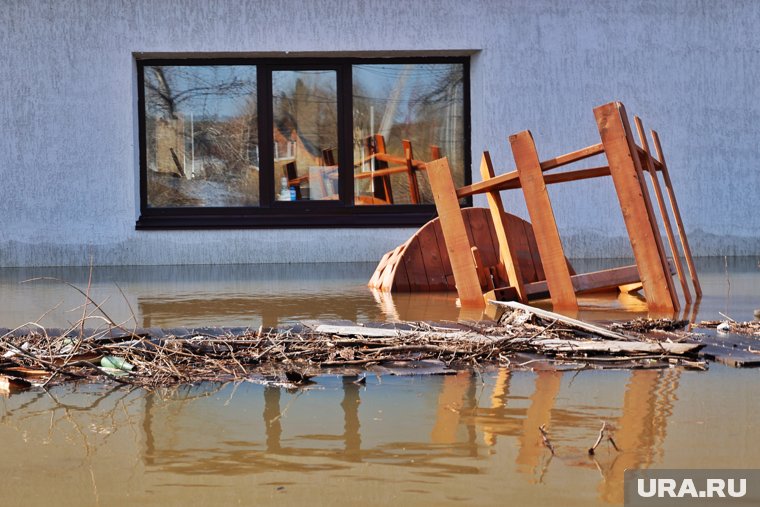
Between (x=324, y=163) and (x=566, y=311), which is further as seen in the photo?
(x=324, y=163)

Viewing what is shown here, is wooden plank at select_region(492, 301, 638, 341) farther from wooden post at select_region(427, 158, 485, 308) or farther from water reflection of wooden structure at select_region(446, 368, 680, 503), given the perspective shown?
wooden post at select_region(427, 158, 485, 308)

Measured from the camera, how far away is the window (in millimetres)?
13656

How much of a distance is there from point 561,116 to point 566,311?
6.43m

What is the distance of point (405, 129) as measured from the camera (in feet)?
45.9

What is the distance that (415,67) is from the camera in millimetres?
13828

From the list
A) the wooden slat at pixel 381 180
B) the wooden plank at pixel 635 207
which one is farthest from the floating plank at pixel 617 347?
the wooden slat at pixel 381 180

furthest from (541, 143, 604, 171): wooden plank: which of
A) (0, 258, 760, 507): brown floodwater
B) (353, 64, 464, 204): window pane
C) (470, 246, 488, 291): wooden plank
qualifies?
(353, 64, 464, 204): window pane

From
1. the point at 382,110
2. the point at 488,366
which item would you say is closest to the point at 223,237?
A: the point at 382,110

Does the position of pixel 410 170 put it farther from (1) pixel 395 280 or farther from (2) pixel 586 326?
(2) pixel 586 326

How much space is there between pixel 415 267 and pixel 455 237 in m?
1.13

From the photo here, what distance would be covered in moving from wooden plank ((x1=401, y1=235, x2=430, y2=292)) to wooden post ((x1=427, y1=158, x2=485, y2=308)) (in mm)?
1010

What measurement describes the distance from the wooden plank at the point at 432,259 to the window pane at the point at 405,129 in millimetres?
4795

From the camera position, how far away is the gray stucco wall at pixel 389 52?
13.0 meters

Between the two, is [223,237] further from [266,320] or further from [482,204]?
[266,320]
